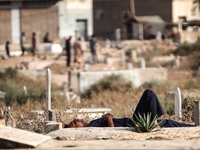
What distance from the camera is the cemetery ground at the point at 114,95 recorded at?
675cm

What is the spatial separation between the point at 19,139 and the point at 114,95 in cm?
1085

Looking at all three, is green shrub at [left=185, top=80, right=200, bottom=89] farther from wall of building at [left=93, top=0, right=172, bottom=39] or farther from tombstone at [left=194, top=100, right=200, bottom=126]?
wall of building at [left=93, top=0, right=172, bottom=39]

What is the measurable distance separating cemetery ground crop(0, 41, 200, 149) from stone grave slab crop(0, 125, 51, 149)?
163 mm

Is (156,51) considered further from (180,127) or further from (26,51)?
(180,127)

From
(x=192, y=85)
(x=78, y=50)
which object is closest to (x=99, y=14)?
(x=78, y=50)

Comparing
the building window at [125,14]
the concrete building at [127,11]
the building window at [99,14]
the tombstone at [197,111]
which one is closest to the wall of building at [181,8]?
the concrete building at [127,11]

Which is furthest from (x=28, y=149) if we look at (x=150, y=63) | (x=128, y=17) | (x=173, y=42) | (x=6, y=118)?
(x=128, y=17)

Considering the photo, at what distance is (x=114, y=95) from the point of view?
1709cm

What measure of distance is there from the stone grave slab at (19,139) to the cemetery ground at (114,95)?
0.16 m

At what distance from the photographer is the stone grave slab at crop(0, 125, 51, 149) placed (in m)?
6.23

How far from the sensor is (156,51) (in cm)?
3447

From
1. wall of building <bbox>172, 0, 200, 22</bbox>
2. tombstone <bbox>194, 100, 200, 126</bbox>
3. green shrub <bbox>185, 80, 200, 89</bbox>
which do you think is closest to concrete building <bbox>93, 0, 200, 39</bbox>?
wall of building <bbox>172, 0, 200, 22</bbox>

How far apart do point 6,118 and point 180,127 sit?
3274 millimetres

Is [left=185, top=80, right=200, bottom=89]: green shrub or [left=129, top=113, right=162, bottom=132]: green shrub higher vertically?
[left=129, top=113, right=162, bottom=132]: green shrub
